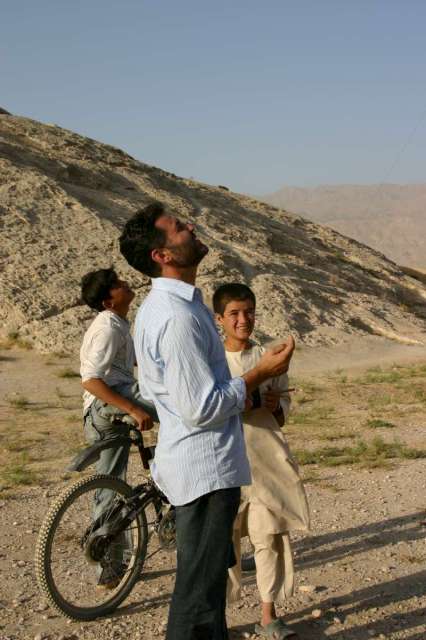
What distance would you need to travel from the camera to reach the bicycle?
11.6ft

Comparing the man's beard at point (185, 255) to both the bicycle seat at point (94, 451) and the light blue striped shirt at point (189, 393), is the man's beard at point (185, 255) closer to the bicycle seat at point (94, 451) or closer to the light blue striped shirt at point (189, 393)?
the light blue striped shirt at point (189, 393)

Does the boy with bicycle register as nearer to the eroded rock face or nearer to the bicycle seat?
the bicycle seat

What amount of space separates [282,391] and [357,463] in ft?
11.3

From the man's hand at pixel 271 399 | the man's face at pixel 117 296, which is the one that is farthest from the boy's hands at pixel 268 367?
the man's face at pixel 117 296

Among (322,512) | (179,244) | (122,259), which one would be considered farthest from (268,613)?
(122,259)

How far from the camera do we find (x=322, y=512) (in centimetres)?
532

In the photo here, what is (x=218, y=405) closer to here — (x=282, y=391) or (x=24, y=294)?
(x=282, y=391)

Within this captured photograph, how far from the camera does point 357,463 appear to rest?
21.8ft

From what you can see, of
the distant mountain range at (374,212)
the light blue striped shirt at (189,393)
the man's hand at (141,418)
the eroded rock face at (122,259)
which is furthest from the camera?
the distant mountain range at (374,212)

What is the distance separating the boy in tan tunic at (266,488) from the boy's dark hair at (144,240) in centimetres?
101

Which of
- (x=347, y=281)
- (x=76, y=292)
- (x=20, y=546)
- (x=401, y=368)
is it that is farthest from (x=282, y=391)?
(x=347, y=281)

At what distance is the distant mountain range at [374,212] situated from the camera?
271ft

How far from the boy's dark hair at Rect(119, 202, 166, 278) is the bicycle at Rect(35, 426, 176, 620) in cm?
142

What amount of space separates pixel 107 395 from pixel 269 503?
98 centimetres
